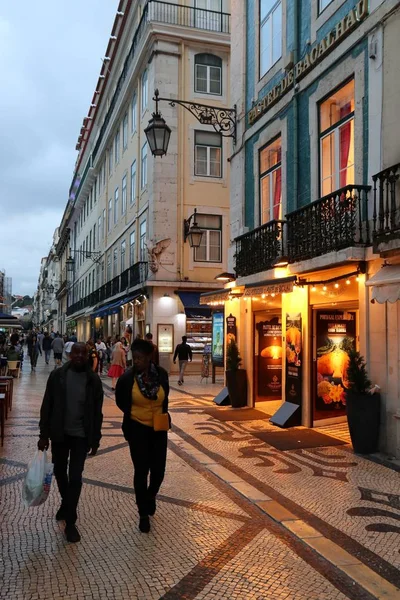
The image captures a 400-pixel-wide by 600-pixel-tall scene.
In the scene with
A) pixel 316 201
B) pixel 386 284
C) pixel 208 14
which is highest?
pixel 208 14

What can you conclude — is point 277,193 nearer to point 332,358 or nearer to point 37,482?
point 332,358

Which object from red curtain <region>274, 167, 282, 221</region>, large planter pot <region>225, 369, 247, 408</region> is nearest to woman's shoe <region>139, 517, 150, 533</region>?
large planter pot <region>225, 369, 247, 408</region>

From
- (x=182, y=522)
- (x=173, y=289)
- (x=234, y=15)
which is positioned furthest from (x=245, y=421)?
(x=173, y=289)

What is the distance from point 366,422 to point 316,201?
3640mm

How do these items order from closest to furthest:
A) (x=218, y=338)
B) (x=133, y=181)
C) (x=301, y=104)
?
(x=301, y=104) → (x=218, y=338) → (x=133, y=181)

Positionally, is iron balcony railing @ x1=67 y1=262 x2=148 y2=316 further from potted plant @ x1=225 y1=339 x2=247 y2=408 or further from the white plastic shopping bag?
the white plastic shopping bag

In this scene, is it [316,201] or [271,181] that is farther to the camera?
[271,181]

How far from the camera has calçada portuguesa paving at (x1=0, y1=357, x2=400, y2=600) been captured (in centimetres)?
379

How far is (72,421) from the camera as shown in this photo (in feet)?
15.3

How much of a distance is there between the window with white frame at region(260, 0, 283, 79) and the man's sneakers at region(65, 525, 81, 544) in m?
10.2

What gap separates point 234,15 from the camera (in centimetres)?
1417

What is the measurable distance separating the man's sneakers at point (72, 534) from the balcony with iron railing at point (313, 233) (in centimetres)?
549

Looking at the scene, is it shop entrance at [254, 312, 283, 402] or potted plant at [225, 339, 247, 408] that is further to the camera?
shop entrance at [254, 312, 283, 402]

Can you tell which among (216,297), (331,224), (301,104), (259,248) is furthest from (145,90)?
(331,224)
